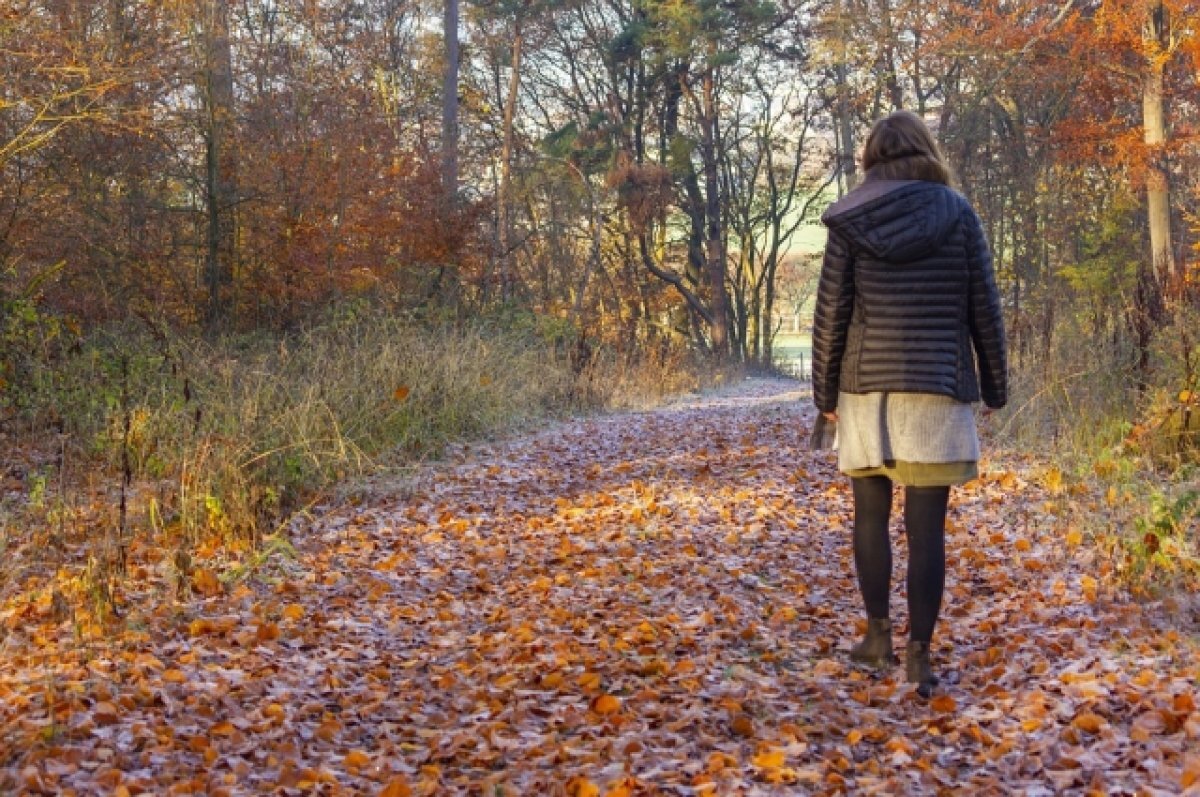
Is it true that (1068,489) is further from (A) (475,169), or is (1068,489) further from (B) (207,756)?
(A) (475,169)

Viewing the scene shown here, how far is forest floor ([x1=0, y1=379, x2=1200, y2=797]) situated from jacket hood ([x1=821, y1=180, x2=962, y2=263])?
1637 mm

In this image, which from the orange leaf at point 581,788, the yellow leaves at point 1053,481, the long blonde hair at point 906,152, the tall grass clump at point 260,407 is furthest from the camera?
the yellow leaves at point 1053,481

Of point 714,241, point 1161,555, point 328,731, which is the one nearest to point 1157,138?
point 1161,555

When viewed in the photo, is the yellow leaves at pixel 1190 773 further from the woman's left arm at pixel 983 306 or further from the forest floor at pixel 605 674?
the woman's left arm at pixel 983 306

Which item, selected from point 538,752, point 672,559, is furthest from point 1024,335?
point 538,752

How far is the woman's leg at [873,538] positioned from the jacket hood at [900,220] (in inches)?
35.3

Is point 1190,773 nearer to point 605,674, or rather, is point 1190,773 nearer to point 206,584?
point 605,674

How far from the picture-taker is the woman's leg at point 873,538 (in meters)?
4.61

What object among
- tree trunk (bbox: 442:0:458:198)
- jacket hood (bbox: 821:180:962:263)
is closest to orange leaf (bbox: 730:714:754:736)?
jacket hood (bbox: 821:180:962:263)

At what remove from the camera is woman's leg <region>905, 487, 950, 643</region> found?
4445 millimetres

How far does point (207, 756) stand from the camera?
383 cm

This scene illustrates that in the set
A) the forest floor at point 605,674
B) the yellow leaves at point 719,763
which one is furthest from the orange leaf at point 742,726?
the yellow leaves at point 719,763

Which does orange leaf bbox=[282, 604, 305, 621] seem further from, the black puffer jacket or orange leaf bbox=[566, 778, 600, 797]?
the black puffer jacket

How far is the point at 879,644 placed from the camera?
478 cm
